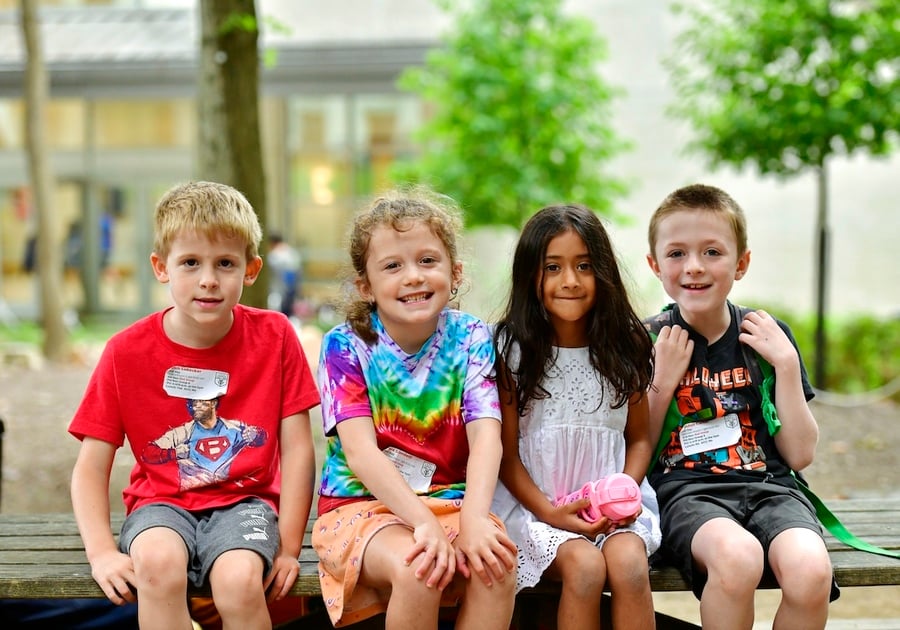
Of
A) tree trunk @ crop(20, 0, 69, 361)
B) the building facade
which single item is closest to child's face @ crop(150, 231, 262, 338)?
tree trunk @ crop(20, 0, 69, 361)

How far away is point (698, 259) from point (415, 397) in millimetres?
946

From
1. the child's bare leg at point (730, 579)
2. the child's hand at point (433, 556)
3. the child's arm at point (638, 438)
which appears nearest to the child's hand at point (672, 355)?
the child's arm at point (638, 438)

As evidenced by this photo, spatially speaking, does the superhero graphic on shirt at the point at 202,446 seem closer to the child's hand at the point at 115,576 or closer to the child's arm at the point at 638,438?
the child's hand at the point at 115,576

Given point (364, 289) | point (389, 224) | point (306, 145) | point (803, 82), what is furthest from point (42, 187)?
point (389, 224)

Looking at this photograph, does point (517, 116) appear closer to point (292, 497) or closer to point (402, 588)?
point (292, 497)

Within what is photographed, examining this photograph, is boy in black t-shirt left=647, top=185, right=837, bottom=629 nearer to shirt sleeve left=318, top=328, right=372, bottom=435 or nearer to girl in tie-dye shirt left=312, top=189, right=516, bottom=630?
girl in tie-dye shirt left=312, top=189, right=516, bottom=630

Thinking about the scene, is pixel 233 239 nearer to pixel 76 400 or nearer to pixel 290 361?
pixel 290 361

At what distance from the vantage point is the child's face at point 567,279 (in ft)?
9.16

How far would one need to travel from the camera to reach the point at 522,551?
2684mm

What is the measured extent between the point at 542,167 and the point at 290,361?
6854mm

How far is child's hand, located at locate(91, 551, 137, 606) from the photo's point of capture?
8.43ft

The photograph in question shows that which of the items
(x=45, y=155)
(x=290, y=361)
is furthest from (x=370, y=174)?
(x=290, y=361)

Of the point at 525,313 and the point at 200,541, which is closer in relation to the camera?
the point at 200,541

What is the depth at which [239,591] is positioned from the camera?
2.50 metres
